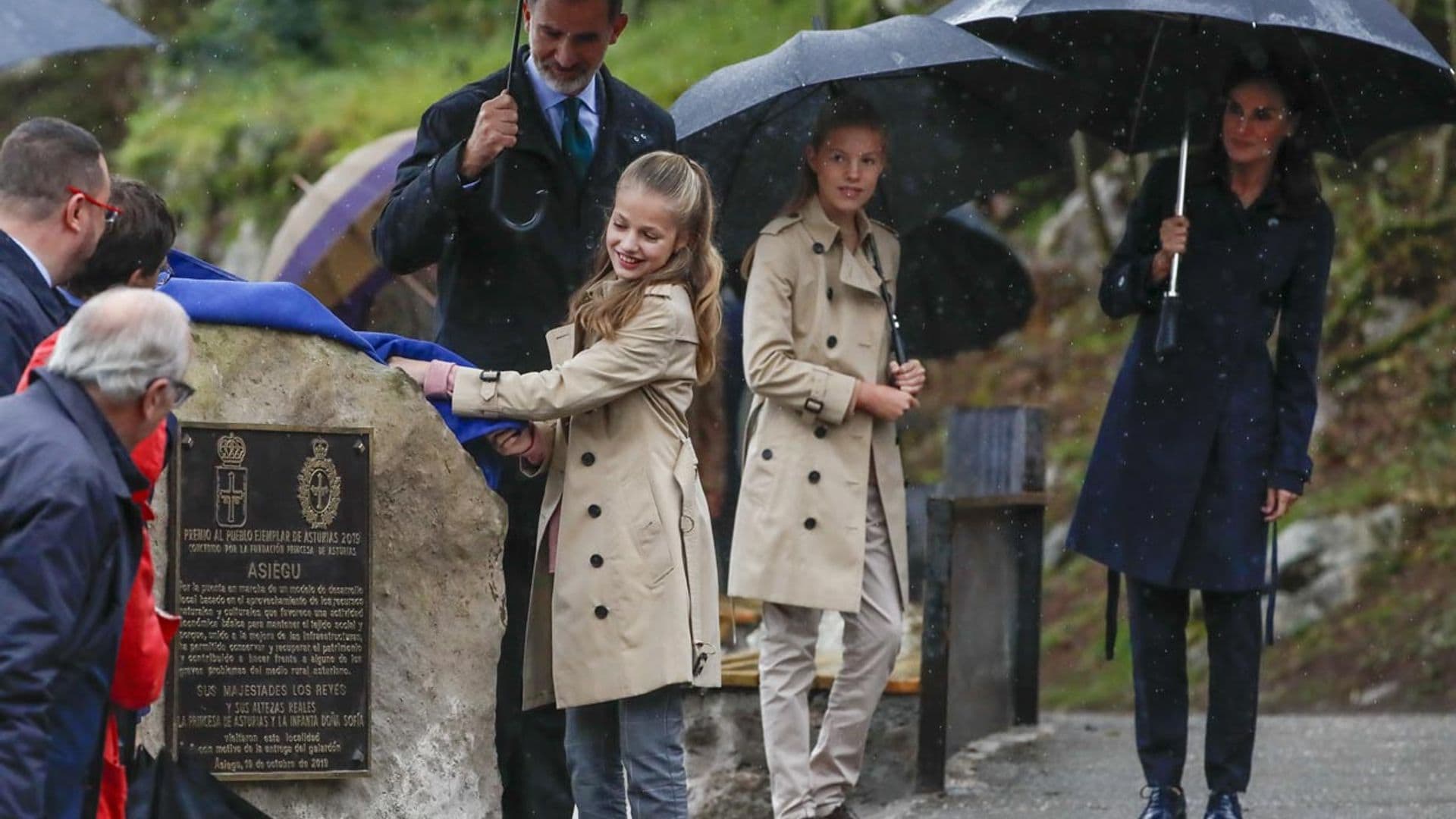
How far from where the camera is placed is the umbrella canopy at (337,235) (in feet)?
36.3

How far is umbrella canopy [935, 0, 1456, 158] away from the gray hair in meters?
3.33

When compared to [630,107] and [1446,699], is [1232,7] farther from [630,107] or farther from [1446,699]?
[1446,699]

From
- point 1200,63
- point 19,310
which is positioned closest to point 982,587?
point 1200,63

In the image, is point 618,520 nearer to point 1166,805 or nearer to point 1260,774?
point 1166,805

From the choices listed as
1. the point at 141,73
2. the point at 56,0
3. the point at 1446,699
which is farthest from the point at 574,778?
the point at 141,73

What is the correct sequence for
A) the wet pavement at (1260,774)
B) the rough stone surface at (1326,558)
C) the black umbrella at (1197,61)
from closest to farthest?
the black umbrella at (1197,61)
the wet pavement at (1260,774)
the rough stone surface at (1326,558)

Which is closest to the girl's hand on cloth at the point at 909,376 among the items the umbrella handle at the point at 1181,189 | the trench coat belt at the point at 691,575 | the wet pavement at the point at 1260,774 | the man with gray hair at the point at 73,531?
the umbrella handle at the point at 1181,189

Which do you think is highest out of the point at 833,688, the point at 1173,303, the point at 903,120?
the point at 903,120

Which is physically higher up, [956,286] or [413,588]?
[956,286]

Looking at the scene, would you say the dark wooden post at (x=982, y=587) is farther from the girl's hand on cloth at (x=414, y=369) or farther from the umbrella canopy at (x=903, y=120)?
the girl's hand on cloth at (x=414, y=369)

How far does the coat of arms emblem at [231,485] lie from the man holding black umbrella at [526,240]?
2.41 feet

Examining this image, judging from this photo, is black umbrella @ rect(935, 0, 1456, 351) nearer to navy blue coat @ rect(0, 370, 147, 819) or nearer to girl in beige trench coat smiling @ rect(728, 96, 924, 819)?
girl in beige trench coat smiling @ rect(728, 96, 924, 819)

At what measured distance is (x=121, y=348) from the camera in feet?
11.8

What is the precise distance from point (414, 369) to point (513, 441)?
0.30 metres
